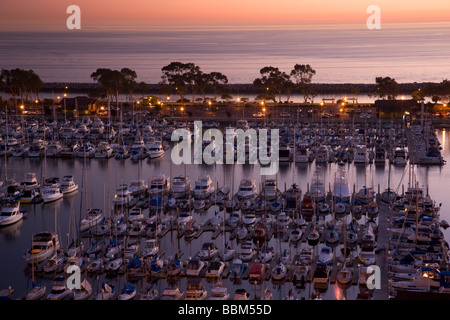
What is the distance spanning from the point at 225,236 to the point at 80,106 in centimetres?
1672

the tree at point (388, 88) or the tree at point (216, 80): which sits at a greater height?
the tree at point (216, 80)

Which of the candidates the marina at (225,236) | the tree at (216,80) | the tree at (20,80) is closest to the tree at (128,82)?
the tree at (216,80)

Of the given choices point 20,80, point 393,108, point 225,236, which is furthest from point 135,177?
point 20,80

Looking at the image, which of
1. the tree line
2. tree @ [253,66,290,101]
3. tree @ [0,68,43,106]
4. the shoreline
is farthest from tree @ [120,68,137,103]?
the shoreline

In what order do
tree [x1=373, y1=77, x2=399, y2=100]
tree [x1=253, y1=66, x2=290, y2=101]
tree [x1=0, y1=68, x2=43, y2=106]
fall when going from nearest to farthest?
1. tree [x1=373, y1=77, x2=399, y2=100]
2. tree [x1=0, y1=68, x2=43, y2=106]
3. tree [x1=253, y1=66, x2=290, y2=101]

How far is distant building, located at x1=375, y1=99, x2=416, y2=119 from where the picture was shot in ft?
72.4

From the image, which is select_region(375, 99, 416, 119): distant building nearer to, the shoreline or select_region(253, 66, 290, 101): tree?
select_region(253, 66, 290, 101): tree

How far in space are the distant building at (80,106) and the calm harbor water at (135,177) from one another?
26.4 feet

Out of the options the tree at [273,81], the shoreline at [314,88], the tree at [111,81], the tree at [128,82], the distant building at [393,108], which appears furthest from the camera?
the shoreline at [314,88]

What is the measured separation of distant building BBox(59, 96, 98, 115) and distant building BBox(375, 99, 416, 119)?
1049 cm

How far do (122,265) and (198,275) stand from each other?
2.80 ft

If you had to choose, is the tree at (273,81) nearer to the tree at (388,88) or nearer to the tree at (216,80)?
the tree at (216,80)

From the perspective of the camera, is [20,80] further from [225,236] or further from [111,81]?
[225,236]

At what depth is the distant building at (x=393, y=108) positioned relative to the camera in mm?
22078
